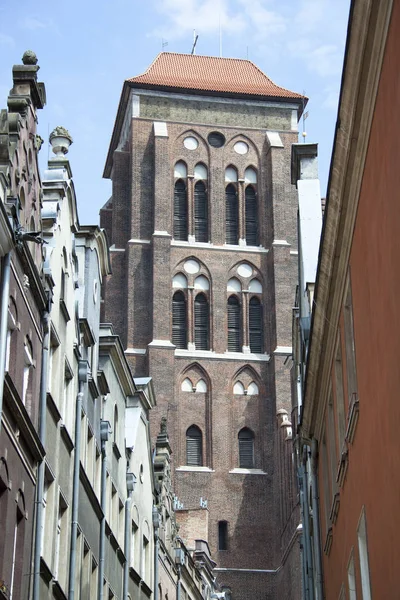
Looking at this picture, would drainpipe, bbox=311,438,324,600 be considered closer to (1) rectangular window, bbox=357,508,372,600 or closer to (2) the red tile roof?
(1) rectangular window, bbox=357,508,372,600

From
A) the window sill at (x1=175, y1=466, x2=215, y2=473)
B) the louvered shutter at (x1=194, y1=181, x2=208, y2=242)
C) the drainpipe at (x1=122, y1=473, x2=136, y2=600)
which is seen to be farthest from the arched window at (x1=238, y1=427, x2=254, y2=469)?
the drainpipe at (x1=122, y1=473, x2=136, y2=600)

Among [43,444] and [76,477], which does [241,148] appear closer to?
[76,477]

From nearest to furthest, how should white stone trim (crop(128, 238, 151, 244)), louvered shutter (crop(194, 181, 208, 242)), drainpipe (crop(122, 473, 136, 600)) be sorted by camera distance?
1. drainpipe (crop(122, 473, 136, 600))
2. white stone trim (crop(128, 238, 151, 244))
3. louvered shutter (crop(194, 181, 208, 242))

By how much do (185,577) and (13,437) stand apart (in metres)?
23.2

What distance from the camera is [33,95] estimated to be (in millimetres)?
18734

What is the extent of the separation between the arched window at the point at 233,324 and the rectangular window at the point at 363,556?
48.5 m

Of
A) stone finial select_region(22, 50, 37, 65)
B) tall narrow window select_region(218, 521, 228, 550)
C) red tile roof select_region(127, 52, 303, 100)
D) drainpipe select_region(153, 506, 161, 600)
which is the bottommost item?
drainpipe select_region(153, 506, 161, 600)

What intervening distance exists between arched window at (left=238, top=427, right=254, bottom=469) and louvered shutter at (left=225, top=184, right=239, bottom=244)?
1046cm

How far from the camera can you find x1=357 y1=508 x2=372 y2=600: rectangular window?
14.4 metres

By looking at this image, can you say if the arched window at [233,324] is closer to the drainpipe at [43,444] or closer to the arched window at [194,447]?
the arched window at [194,447]

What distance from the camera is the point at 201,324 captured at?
2506 inches

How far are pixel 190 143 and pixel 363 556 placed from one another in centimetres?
5480

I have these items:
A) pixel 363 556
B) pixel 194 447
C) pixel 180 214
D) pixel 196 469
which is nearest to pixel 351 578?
pixel 363 556

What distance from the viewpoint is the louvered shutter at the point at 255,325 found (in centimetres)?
6353
